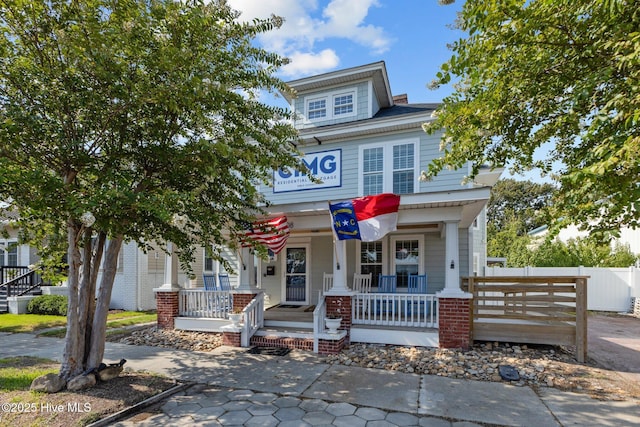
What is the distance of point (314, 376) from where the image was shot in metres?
5.58

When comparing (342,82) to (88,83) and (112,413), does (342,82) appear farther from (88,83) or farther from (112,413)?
(112,413)

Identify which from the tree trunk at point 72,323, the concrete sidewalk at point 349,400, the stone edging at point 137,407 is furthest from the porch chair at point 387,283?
the tree trunk at point 72,323

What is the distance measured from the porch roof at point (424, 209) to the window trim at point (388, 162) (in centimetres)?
203

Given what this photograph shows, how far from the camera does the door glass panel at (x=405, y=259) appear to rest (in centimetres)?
990

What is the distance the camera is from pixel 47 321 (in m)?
10.7

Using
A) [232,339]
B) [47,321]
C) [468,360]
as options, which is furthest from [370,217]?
[47,321]

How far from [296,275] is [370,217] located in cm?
484

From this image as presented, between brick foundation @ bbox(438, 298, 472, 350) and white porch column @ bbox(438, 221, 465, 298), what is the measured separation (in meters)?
0.13

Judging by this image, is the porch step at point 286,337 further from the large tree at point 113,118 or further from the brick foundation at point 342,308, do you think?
the large tree at point 113,118

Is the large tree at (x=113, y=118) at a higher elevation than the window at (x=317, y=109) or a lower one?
lower

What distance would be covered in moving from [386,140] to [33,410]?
8880mm

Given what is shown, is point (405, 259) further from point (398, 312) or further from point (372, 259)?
point (398, 312)

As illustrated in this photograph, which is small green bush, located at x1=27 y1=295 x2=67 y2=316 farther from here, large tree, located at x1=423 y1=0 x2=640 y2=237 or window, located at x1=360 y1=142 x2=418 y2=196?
large tree, located at x1=423 y1=0 x2=640 y2=237

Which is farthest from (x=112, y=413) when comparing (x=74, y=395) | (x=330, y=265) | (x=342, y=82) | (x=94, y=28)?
(x=342, y=82)
